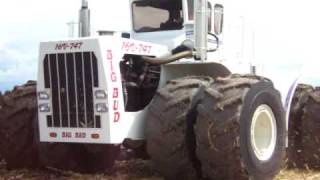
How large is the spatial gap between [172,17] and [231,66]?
1196 mm

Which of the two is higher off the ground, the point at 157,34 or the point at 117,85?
the point at 157,34

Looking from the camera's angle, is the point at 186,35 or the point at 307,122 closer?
→ the point at 186,35

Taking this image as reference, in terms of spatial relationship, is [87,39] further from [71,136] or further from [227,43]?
[227,43]

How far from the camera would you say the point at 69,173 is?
29.8ft

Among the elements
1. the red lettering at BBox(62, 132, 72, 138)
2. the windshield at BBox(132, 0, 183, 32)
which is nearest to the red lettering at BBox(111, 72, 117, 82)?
the red lettering at BBox(62, 132, 72, 138)

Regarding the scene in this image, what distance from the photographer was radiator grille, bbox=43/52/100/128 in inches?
300

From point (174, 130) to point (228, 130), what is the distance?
66 centimetres

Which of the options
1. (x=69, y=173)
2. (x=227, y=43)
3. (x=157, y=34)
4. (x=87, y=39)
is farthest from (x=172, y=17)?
(x=69, y=173)

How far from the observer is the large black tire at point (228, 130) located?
24.0ft

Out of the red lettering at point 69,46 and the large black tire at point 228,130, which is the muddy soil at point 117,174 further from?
the red lettering at point 69,46

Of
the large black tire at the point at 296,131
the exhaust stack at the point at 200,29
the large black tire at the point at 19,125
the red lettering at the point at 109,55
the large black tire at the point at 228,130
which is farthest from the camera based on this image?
the large black tire at the point at 296,131

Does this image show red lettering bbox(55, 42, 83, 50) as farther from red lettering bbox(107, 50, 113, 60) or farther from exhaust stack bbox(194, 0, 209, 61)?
exhaust stack bbox(194, 0, 209, 61)

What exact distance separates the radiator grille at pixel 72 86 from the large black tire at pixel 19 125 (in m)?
1.02

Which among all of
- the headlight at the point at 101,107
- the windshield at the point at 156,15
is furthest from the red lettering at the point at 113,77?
the windshield at the point at 156,15
